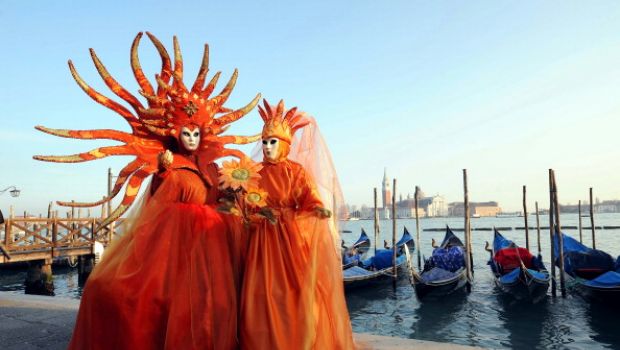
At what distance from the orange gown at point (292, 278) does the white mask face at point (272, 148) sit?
0.33ft

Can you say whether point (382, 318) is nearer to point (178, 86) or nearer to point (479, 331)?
point (479, 331)

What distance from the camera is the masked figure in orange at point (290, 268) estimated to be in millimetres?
2201

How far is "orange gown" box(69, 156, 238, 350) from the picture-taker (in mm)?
2125

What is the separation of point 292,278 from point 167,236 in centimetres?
77

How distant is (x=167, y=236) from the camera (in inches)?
92.2

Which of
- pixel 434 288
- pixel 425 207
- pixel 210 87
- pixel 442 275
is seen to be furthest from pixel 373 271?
pixel 425 207

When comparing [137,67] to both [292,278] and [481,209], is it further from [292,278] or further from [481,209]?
[481,209]

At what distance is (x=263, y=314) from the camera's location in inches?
87.7

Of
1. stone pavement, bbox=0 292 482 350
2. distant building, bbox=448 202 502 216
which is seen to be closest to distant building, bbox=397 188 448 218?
distant building, bbox=448 202 502 216

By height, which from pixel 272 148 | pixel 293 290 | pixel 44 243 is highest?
pixel 272 148

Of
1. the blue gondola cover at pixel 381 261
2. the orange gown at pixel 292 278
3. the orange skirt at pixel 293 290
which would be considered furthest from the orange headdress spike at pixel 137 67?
the blue gondola cover at pixel 381 261

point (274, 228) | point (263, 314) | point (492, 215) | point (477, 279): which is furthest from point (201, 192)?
point (492, 215)

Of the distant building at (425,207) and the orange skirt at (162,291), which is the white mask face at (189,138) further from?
the distant building at (425,207)

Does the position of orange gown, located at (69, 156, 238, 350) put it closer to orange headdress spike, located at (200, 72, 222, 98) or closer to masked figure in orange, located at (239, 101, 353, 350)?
masked figure in orange, located at (239, 101, 353, 350)
